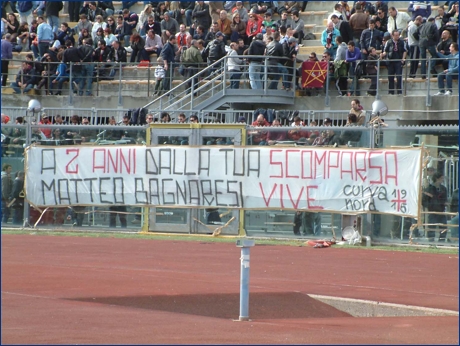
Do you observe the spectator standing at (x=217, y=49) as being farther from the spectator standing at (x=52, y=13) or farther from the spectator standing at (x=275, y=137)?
the spectator standing at (x=275, y=137)

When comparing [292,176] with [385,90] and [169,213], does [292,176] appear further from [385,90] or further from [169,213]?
[385,90]

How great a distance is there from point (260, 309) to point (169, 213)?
8769 millimetres

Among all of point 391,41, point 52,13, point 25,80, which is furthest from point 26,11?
point 391,41

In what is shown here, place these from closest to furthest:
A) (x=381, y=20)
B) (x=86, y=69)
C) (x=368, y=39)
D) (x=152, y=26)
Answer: (x=368, y=39)
(x=381, y=20)
(x=152, y=26)
(x=86, y=69)

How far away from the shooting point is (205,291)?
1198cm

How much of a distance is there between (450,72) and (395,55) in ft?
6.11

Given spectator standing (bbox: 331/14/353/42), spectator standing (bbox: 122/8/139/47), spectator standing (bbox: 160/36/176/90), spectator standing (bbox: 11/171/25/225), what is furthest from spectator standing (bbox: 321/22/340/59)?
spectator standing (bbox: 11/171/25/225)

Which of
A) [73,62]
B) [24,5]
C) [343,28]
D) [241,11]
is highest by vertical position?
[24,5]

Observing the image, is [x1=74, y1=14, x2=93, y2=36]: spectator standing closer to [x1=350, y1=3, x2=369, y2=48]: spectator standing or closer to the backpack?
the backpack

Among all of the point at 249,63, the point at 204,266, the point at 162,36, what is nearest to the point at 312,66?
the point at 249,63

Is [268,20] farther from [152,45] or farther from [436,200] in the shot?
[436,200]

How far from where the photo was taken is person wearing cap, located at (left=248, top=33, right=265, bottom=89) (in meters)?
26.8

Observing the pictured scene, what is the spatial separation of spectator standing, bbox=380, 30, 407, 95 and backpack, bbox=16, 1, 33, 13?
15640mm

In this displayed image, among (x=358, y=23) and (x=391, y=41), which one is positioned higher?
(x=358, y=23)
